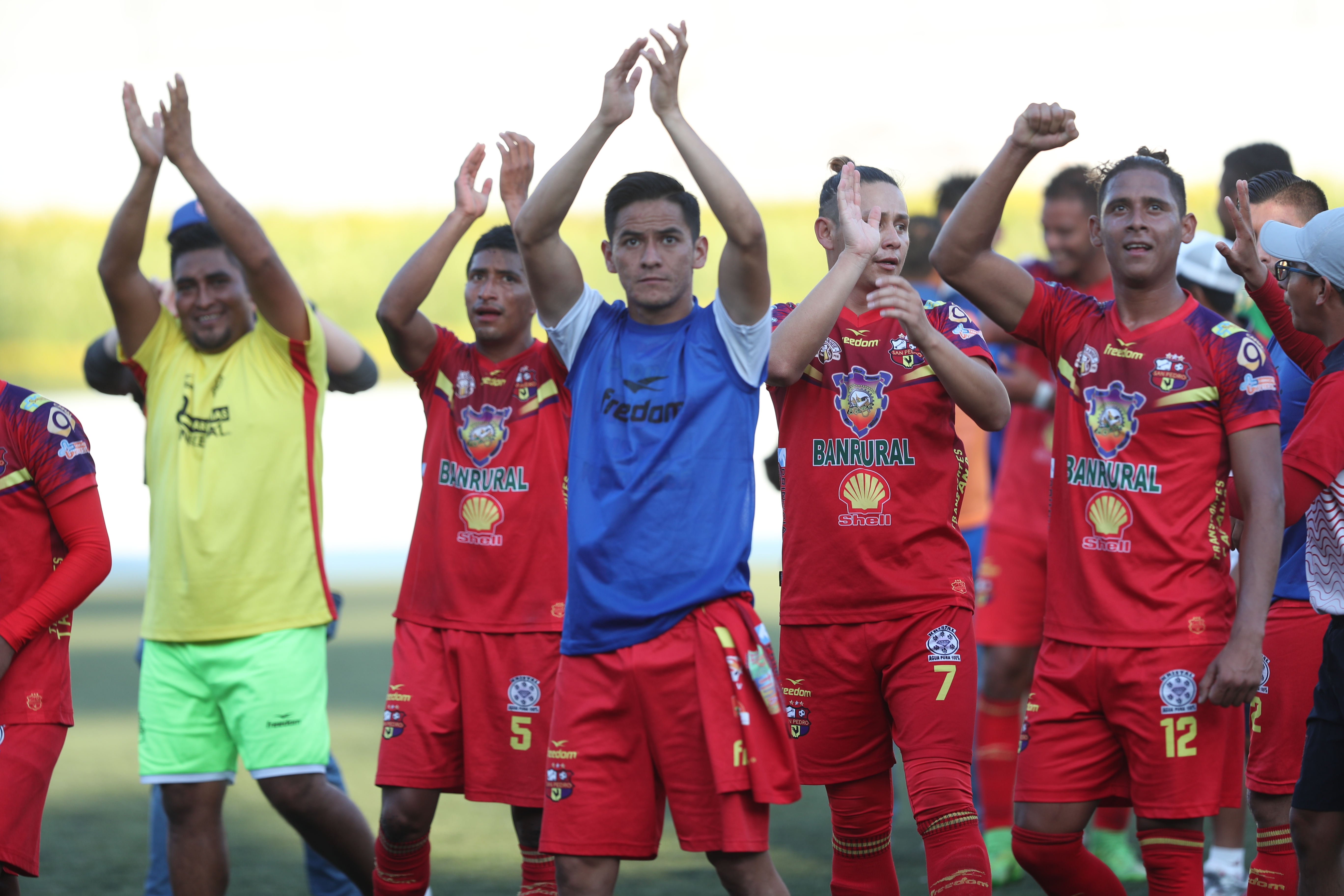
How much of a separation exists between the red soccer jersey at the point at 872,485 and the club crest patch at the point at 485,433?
3.27 ft

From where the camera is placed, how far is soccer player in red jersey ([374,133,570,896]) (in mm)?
4824

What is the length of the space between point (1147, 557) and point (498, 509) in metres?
2.04

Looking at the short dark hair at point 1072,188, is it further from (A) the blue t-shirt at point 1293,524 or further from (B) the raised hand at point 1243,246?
(B) the raised hand at point 1243,246

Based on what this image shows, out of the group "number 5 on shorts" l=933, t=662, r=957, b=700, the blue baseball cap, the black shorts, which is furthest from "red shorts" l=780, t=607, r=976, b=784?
the blue baseball cap

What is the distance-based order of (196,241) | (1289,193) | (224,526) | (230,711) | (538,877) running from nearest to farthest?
1. (1289,193)
2. (538,877)
3. (230,711)
4. (224,526)
5. (196,241)

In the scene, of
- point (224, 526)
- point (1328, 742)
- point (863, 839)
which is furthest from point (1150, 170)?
point (224, 526)

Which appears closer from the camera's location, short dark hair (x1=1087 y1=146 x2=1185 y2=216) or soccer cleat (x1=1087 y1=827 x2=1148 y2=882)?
short dark hair (x1=1087 y1=146 x2=1185 y2=216)

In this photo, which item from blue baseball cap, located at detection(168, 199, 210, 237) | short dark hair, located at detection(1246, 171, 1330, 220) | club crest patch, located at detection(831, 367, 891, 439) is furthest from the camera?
blue baseball cap, located at detection(168, 199, 210, 237)

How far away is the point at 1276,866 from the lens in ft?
13.9

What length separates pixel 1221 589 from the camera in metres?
4.10

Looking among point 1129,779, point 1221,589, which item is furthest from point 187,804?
point 1221,589

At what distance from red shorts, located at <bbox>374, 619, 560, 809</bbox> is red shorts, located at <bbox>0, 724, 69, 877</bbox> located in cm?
102

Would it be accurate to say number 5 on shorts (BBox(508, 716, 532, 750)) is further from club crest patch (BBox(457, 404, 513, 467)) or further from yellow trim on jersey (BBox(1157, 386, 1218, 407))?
yellow trim on jersey (BBox(1157, 386, 1218, 407))

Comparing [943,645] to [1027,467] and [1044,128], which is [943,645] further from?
[1027,467]
